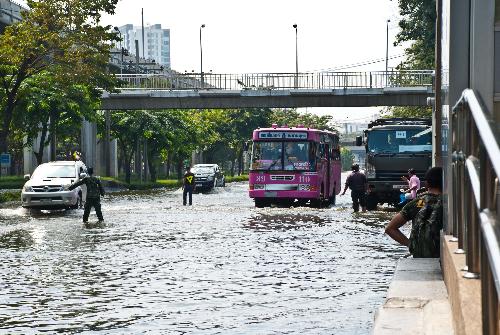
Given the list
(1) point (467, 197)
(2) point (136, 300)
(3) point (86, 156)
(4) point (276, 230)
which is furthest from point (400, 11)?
(1) point (467, 197)

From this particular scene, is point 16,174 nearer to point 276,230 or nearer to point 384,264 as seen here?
point 276,230

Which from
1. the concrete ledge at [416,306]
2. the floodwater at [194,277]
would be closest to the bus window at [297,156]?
the floodwater at [194,277]

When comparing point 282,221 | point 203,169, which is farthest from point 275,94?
point 282,221

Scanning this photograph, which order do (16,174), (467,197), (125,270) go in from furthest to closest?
(16,174), (125,270), (467,197)

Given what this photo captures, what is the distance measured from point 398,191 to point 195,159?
90.0 metres

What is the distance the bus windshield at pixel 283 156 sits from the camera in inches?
1528

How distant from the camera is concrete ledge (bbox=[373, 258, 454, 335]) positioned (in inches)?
270

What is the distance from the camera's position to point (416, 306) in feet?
25.5

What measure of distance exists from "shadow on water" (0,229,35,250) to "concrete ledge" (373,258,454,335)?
40.8 feet

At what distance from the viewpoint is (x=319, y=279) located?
1455 centimetres

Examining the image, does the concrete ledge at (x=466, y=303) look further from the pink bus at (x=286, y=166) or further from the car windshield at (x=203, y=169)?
the car windshield at (x=203, y=169)

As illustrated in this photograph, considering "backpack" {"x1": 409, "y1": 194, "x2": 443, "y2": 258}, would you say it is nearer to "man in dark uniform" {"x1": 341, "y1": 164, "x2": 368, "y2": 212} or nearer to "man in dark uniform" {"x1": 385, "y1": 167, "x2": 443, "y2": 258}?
"man in dark uniform" {"x1": 385, "y1": 167, "x2": 443, "y2": 258}

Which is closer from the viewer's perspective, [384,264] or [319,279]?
[319,279]

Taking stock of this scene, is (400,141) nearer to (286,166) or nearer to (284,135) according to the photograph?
(286,166)
